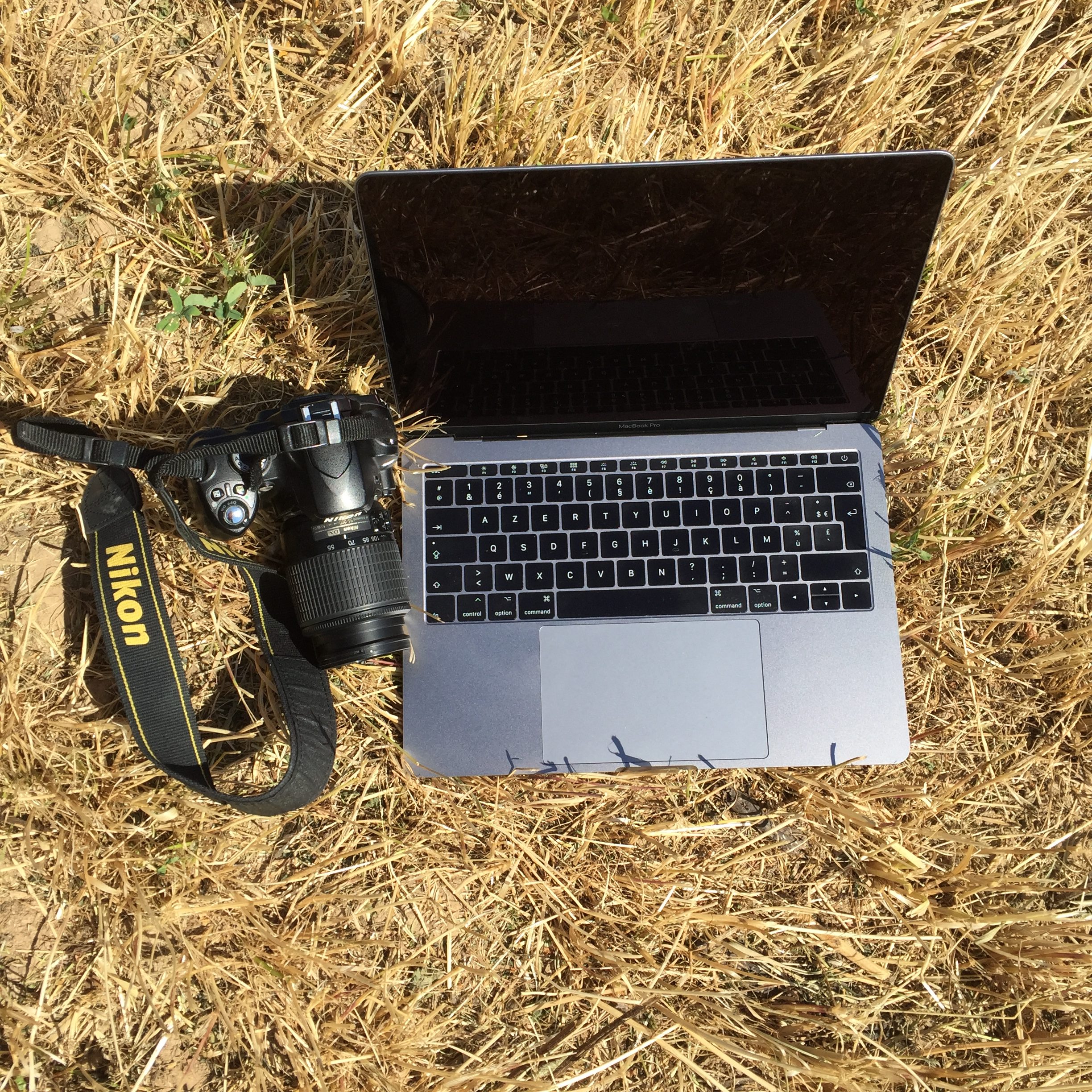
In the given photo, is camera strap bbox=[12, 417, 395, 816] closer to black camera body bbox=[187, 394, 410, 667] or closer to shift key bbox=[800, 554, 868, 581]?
black camera body bbox=[187, 394, 410, 667]

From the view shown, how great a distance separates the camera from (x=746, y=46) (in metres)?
1.82

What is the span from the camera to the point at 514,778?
1.67 m

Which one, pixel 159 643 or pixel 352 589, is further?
pixel 159 643

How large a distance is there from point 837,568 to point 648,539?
361mm

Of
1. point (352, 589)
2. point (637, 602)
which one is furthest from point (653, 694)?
point (352, 589)

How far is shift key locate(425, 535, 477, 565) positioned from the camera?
1572 mm

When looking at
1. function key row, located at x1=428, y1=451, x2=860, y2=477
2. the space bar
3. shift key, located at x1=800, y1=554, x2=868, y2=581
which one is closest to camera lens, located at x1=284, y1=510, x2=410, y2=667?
function key row, located at x1=428, y1=451, x2=860, y2=477

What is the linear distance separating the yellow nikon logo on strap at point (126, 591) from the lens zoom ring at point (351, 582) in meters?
0.38

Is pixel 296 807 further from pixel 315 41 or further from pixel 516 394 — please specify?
pixel 315 41

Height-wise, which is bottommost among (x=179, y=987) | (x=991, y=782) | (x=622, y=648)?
(x=179, y=987)

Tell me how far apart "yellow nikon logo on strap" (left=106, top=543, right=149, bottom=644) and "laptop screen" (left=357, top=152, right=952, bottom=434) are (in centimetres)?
63

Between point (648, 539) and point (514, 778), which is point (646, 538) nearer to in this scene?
point (648, 539)

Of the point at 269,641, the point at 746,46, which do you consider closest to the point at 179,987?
the point at 269,641

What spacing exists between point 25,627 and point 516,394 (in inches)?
43.7
